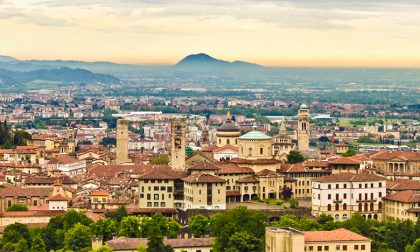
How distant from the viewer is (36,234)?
202ft

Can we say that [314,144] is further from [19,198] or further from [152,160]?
[19,198]

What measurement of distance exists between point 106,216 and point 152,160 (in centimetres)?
3227

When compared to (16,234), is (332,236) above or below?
above

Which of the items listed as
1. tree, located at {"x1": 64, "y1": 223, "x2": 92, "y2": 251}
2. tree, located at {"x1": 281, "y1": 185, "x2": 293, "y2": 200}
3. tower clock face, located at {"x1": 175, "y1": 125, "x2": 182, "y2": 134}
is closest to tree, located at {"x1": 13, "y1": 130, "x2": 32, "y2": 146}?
tower clock face, located at {"x1": 175, "y1": 125, "x2": 182, "y2": 134}

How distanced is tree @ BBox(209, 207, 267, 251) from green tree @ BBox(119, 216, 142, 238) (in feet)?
11.9

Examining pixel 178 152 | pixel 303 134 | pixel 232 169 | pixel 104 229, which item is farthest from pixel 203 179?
pixel 303 134

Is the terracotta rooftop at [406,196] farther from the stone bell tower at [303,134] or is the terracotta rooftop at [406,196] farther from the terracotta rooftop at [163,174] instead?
the stone bell tower at [303,134]

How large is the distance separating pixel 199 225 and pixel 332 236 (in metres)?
10.5

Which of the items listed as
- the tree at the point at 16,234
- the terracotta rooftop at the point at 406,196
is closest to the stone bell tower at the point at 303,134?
the terracotta rooftop at the point at 406,196

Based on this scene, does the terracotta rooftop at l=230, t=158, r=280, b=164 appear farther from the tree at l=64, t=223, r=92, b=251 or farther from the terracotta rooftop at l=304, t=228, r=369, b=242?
the terracotta rooftop at l=304, t=228, r=369, b=242

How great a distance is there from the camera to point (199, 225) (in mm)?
62312

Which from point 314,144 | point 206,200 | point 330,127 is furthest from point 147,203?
point 330,127

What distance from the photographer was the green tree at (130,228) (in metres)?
61.0

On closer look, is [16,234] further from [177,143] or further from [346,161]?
[346,161]
